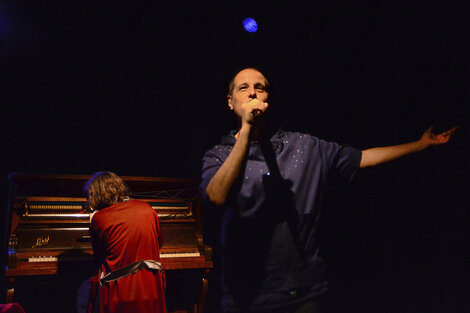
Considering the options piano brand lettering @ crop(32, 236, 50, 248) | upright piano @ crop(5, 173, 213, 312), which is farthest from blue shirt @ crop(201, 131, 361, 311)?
piano brand lettering @ crop(32, 236, 50, 248)

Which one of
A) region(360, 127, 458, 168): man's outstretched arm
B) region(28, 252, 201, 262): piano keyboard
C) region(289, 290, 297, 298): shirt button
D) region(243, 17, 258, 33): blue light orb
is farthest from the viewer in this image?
region(28, 252, 201, 262): piano keyboard

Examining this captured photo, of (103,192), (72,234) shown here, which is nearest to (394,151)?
(103,192)

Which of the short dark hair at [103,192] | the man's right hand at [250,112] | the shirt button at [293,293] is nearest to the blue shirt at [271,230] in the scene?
the shirt button at [293,293]

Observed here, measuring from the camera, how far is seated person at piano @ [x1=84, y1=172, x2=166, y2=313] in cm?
259

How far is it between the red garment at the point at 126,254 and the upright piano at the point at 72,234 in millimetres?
781

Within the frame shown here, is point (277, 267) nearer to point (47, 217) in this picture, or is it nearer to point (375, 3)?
point (375, 3)

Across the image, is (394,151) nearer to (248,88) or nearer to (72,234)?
(248,88)

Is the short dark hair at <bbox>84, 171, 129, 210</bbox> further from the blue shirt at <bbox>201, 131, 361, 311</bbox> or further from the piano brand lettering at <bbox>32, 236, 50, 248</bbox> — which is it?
the blue shirt at <bbox>201, 131, 361, 311</bbox>

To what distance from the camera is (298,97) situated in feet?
10.6

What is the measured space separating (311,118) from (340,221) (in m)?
1.05

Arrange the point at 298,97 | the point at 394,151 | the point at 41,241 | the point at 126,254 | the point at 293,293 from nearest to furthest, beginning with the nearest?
the point at 293,293, the point at 394,151, the point at 126,254, the point at 298,97, the point at 41,241

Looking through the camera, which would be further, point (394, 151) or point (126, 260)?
point (126, 260)

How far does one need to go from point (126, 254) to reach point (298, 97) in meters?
2.13

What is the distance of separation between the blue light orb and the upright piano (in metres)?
1.91
